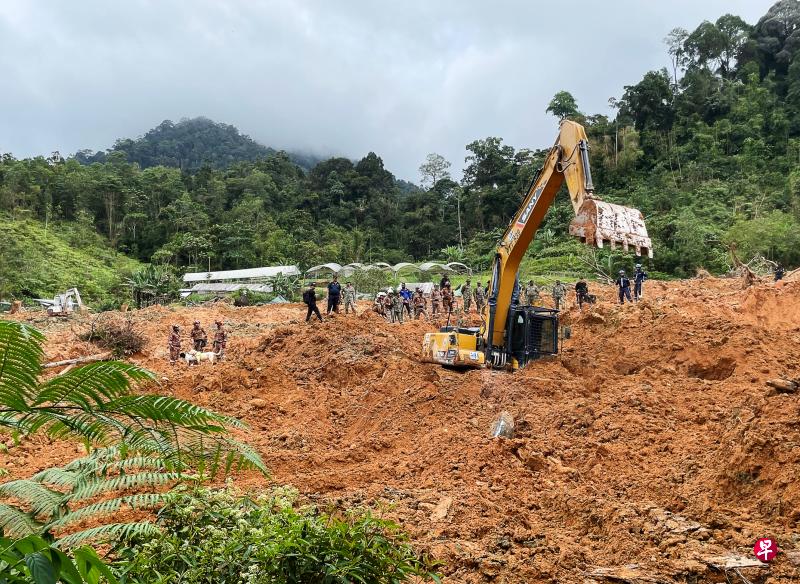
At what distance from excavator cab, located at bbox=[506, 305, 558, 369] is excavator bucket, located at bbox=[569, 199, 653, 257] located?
8.08 feet

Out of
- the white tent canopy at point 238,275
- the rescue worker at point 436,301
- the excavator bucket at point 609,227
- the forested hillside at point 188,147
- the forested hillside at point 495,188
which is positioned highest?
the forested hillside at point 188,147

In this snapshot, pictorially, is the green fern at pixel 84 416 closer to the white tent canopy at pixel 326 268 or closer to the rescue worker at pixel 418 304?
the rescue worker at pixel 418 304

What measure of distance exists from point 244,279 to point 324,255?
308 inches

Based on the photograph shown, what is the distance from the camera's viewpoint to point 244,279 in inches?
1548

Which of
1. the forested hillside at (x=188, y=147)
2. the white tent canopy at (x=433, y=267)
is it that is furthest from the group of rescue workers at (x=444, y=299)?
the forested hillside at (x=188, y=147)

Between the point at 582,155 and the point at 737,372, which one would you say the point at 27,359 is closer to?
the point at 582,155

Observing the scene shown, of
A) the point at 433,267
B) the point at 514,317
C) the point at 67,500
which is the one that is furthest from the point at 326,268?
the point at 67,500

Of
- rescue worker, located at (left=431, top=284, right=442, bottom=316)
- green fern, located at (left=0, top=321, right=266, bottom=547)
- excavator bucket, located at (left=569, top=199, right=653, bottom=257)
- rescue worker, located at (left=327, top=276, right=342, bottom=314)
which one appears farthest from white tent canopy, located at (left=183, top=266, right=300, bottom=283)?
green fern, located at (left=0, top=321, right=266, bottom=547)

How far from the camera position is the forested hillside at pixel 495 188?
3991 centimetres

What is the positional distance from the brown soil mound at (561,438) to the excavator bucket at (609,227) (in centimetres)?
208

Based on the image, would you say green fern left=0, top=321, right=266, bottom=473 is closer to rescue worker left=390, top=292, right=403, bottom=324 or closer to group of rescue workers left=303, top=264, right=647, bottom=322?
group of rescue workers left=303, top=264, right=647, bottom=322

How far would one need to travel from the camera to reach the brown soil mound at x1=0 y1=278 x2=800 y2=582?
12.8 ft

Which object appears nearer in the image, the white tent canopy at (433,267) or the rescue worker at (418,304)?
the rescue worker at (418,304)

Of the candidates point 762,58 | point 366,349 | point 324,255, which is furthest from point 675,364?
point 762,58
